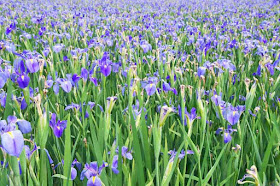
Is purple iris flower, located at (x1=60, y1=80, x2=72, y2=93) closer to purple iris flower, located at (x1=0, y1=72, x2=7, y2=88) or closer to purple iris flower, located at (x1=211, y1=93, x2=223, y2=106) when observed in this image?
purple iris flower, located at (x1=0, y1=72, x2=7, y2=88)

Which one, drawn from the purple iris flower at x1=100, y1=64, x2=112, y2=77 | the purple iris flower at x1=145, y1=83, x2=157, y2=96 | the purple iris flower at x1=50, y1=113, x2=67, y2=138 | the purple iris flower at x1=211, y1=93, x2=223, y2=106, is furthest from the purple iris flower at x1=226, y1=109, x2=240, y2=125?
the purple iris flower at x1=100, y1=64, x2=112, y2=77

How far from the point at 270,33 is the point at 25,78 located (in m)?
5.23

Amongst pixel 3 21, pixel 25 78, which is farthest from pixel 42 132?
pixel 3 21

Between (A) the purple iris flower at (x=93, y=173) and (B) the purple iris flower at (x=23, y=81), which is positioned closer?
(A) the purple iris flower at (x=93, y=173)

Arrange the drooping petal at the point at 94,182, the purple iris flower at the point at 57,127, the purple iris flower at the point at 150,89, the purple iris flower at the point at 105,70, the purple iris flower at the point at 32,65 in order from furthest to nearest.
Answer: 1. the purple iris flower at the point at 105,70
2. the purple iris flower at the point at 150,89
3. the purple iris flower at the point at 32,65
4. the purple iris flower at the point at 57,127
5. the drooping petal at the point at 94,182

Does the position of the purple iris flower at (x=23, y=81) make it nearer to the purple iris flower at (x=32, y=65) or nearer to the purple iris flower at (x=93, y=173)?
the purple iris flower at (x=32, y=65)

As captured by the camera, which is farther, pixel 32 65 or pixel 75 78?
pixel 75 78

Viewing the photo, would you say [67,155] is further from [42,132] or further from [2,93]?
[2,93]

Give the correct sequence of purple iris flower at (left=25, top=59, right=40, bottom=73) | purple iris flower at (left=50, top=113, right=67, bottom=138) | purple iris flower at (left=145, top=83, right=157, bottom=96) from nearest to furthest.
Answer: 1. purple iris flower at (left=50, top=113, right=67, bottom=138)
2. purple iris flower at (left=25, top=59, right=40, bottom=73)
3. purple iris flower at (left=145, top=83, right=157, bottom=96)

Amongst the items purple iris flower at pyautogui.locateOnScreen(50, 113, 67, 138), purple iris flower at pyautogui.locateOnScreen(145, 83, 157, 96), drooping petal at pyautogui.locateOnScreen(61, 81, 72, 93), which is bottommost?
purple iris flower at pyautogui.locateOnScreen(50, 113, 67, 138)

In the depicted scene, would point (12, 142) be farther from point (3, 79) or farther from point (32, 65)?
point (32, 65)

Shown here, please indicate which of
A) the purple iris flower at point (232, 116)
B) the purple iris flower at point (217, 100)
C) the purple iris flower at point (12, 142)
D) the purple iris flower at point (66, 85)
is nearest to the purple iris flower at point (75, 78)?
the purple iris flower at point (66, 85)

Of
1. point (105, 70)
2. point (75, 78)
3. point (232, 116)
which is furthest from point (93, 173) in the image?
point (105, 70)

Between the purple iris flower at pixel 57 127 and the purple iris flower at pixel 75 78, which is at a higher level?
the purple iris flower at pixel 75 78
